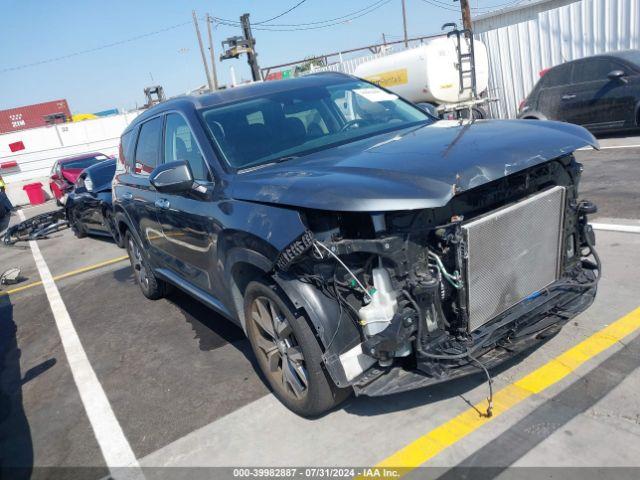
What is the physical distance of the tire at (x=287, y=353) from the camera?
2.84m

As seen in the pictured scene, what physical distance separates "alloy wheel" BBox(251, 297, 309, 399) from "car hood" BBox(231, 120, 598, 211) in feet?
2.30

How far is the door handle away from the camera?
4224mm

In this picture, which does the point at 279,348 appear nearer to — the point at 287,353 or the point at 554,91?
the point at 287,353

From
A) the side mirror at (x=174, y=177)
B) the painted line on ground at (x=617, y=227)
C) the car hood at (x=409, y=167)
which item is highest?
the side mirror at (x=174, y=177)

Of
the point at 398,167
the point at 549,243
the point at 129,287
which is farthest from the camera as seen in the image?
the point at 129,287

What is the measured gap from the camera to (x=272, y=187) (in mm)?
2873

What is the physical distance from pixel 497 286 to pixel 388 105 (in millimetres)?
2051

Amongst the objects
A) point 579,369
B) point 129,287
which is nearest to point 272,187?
point 579,369

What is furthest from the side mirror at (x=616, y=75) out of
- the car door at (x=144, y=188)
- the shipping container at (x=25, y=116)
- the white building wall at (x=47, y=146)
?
the shipping container at (x=25, y=116)

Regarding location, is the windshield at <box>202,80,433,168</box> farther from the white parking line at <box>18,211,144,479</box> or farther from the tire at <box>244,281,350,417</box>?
the white parking line at <box>18,211,144,479</box>

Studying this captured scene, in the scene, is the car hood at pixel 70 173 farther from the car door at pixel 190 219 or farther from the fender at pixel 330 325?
the fender at pixel 330 325

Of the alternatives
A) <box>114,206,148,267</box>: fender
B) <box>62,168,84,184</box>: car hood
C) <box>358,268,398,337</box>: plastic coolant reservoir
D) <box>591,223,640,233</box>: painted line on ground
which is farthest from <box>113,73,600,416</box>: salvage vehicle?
<box>62,168,84,184</box>: car hood

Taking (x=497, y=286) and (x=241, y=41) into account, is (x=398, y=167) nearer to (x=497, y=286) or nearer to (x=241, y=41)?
(x=497, y=286)

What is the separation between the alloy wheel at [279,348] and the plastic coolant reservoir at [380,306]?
52cm
